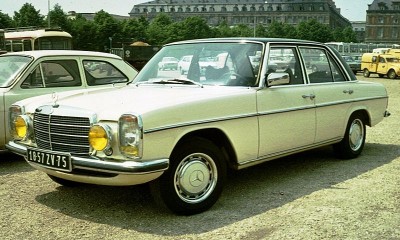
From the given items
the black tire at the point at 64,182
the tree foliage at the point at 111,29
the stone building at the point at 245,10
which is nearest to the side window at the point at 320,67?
the black tire at the point at 64,182

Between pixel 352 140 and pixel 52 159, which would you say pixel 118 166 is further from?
pixel 352 140

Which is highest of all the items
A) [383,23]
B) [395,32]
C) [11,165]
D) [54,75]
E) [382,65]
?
[383,23]

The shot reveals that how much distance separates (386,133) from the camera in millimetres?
9242

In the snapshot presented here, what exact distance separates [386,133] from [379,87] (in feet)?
7.45

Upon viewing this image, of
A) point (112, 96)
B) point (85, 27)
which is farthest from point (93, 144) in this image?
point (85, 27)

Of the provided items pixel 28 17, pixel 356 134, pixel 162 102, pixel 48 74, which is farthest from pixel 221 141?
pixel 28 17

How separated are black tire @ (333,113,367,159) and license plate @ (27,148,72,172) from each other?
3.93 metres

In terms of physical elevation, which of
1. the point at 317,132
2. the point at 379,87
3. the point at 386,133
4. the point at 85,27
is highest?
the point at 85,27

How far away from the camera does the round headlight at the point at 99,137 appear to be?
13.1 ft

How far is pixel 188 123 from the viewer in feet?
14.1

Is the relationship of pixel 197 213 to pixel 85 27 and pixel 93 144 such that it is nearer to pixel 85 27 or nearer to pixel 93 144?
pixel 93 144

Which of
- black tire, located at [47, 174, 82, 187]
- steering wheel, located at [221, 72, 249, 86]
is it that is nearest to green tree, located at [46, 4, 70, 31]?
black tire, located at [47, 174, 82, 187]

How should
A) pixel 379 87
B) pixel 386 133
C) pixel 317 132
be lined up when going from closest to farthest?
pixel 317 132
pixel 379 87
pixel 386 133

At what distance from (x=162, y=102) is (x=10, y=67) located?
3.66 metres
